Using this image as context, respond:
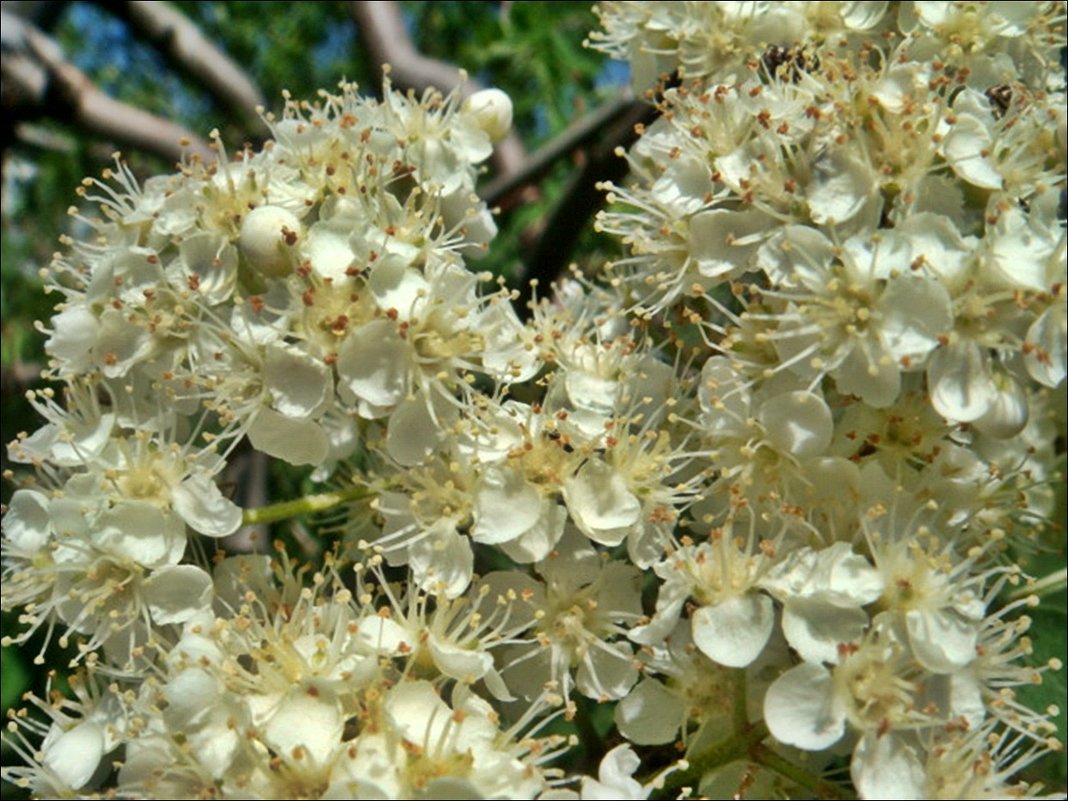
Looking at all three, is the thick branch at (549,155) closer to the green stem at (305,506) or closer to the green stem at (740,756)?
the green stem at (305,506)

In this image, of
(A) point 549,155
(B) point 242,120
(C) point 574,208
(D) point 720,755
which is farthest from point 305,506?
(B) point 242,120

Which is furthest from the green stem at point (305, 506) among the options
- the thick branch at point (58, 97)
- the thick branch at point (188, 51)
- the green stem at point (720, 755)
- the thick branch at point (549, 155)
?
the thick branch at point (188, 51)

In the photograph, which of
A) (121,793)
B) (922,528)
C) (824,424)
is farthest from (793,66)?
(121,793)

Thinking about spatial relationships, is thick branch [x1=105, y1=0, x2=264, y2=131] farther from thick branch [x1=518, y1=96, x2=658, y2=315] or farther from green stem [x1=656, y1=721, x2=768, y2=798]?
green stem [x1=656, y1=721, x2=768, y2=798]

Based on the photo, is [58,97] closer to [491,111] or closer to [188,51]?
[188,51]

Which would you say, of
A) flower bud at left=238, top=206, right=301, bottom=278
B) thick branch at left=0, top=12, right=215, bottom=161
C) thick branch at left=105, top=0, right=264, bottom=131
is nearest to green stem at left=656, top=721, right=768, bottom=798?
flower bud at left=238, top=206, right=301, bottom=278

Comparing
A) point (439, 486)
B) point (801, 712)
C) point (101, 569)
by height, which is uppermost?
point (101, 569)

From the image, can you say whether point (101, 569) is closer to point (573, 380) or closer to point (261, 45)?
point (573, 380)
